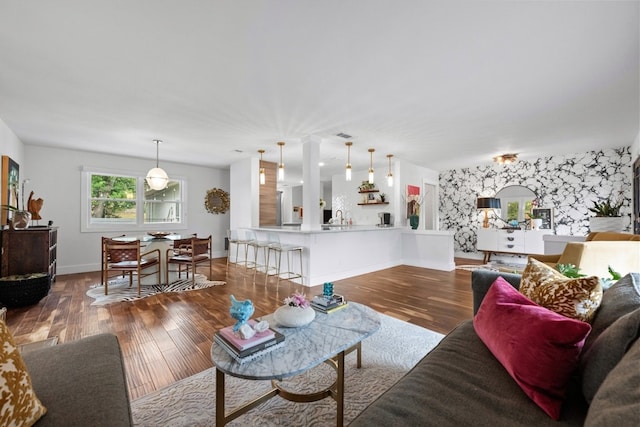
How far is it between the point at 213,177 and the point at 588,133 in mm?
7780

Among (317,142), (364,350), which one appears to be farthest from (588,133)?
(364,350)

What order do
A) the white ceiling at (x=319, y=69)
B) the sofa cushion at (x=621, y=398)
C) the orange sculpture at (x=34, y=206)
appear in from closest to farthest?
the sofa cushion at (x=621, y=398)
the white ceiling at (x=319, y=69)
the orange sculpture at (x=34, y=206)

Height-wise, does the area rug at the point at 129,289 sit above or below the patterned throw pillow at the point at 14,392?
below

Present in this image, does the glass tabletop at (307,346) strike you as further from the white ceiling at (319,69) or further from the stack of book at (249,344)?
the white ceiling at (319,69)

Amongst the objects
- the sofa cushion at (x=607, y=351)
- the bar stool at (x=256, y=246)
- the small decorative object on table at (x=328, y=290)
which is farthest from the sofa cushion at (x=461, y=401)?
the bar stool at (x=256, y=246)

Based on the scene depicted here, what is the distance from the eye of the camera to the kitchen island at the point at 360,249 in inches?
176

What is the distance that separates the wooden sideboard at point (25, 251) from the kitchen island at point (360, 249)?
3.07 meters

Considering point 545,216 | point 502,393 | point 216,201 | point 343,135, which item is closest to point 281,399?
point 502,393

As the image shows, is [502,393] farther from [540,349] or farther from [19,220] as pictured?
→ [19,220]

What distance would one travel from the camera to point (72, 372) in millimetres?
1117

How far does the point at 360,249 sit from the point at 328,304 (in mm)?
3445

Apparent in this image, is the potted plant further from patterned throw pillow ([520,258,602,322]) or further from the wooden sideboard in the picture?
the wooden sideboard

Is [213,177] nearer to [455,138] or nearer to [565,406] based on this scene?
[455,138]

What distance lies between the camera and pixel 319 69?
7.95 feet
